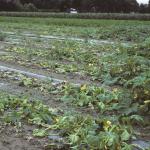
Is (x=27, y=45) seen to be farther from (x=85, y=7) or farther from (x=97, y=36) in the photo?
(x=85, y=7)

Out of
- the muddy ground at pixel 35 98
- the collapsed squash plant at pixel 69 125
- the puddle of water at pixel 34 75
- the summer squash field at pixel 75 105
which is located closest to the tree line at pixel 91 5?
the puddle of water at pixel 34 75

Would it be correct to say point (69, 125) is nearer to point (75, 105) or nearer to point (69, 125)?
point (69, 125)

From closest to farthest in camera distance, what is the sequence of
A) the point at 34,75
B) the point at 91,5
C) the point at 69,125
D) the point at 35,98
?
the point at 69,125 → the point at 35,98 → the point at 34,75 → the point at 91,5

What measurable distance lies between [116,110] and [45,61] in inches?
155

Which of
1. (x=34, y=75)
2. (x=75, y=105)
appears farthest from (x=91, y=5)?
(x=75, y=105)

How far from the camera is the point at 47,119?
4605 mm

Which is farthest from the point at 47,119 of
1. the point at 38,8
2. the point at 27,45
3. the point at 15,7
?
the point at 38,8

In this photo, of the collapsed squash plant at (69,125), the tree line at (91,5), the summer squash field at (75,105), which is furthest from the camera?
the tree line at (91,5)

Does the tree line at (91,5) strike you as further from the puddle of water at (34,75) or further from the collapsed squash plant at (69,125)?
the collapsed squash plant at (69,125)

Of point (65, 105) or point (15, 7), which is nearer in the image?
point (65, 105)

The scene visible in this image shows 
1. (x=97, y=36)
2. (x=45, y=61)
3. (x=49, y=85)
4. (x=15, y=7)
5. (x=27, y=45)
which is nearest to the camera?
(x=49, y=85)

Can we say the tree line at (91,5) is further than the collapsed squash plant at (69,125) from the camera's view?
Yes

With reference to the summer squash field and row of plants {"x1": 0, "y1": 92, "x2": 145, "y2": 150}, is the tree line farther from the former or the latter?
row of plants {"x1": 0, "y1": 92, "x2": 145, "y2": 150}

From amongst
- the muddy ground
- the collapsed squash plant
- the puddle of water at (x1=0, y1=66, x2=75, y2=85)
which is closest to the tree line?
the puddle of water at (x1=0, y1=66, x2=75, y2=85)
